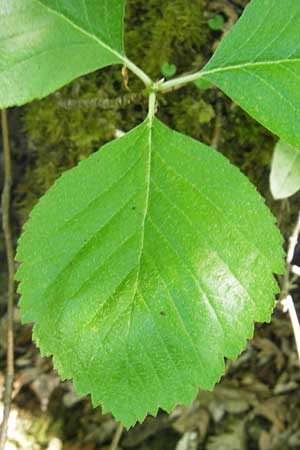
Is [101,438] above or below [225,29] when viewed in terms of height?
below

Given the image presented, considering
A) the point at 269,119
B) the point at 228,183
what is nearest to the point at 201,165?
the point at 228,183

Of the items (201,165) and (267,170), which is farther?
(267,170)

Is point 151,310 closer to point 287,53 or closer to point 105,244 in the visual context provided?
point 105,244

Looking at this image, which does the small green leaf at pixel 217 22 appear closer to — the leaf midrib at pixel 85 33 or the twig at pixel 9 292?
the leaf midrib at pixel 85 33

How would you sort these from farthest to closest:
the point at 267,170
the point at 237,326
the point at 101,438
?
the point at 101,438
the point at 267,170
the point at 237,326

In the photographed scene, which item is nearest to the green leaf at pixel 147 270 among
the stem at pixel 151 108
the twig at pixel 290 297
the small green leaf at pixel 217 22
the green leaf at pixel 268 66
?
the stem at pixel 151 108

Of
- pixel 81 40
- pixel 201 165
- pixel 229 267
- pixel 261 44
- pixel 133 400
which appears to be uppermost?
pixel 261 44

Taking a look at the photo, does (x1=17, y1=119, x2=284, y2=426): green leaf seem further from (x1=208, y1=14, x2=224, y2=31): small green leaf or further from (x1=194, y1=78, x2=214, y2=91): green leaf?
(x1=208, y1=14, x2=224, y2=31): small green leaf
